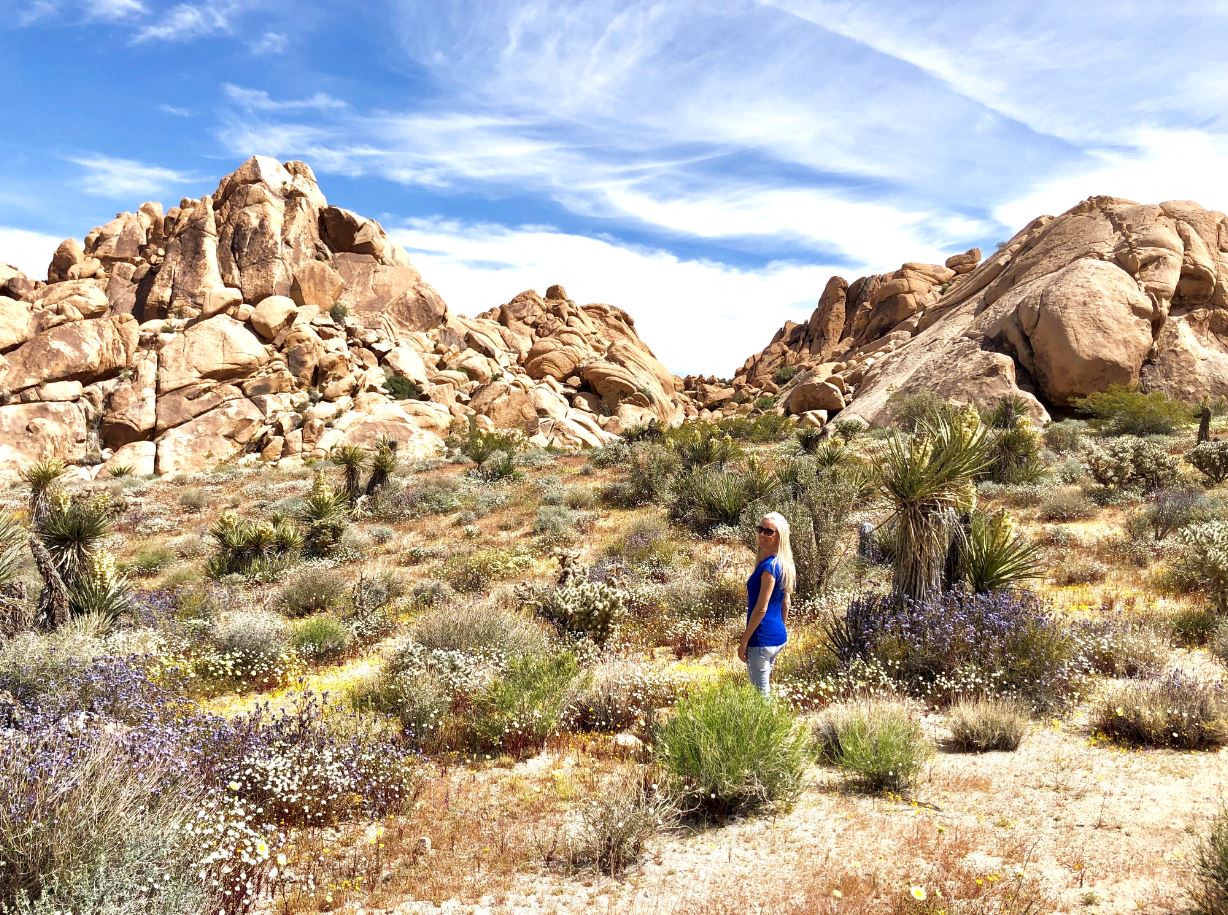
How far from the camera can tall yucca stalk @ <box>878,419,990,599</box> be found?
736 centimetres

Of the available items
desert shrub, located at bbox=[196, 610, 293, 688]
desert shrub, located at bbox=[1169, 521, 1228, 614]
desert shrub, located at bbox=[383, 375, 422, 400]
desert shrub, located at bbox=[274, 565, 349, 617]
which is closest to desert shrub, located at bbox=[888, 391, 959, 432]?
desert shrub, located at bbox=[1169, 521, 1228, 614]

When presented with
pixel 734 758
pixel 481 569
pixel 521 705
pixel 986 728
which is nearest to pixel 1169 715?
pixel 986 728

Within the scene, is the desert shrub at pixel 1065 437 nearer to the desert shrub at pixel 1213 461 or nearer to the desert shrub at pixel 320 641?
the desert shrub at pixel 1213 461

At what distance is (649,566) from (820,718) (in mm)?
6517

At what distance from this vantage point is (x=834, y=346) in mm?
66625

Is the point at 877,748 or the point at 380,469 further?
the point at 380,469

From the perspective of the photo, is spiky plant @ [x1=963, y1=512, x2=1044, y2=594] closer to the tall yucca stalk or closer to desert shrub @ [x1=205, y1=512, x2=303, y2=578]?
the tall yucca stalk

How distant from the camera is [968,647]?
6664 mm

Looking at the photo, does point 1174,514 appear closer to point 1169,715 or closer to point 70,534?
point 1169,715

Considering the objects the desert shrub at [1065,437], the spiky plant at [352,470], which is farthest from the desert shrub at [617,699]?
the desert shrub at [1065,437]

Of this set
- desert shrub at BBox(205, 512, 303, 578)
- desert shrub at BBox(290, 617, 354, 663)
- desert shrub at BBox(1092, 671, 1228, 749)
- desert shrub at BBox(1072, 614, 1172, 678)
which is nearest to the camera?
desert shrub at BBox(1092, 671, 1228, 749)

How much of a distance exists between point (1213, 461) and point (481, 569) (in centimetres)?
1494

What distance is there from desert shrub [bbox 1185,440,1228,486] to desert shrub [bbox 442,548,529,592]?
46.2ft

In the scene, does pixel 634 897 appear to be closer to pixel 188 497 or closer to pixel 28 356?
pixel 188 497
